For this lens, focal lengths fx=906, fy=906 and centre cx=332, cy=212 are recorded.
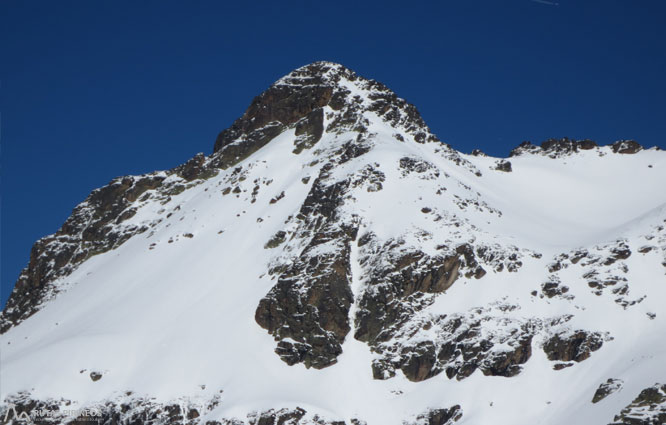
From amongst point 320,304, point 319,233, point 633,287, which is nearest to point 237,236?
point 319,233

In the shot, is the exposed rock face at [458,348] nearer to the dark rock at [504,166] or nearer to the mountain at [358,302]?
the mountain at [358,302]

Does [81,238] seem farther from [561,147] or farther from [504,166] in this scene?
[561,147]

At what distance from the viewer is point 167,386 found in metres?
93.0

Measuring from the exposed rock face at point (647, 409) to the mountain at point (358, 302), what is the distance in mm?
201

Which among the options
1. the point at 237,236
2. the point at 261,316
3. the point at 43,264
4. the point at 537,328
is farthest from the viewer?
the point at 43,264

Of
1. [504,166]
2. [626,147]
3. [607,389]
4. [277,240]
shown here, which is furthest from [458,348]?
[626,147]

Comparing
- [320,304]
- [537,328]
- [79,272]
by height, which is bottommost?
[537,328]

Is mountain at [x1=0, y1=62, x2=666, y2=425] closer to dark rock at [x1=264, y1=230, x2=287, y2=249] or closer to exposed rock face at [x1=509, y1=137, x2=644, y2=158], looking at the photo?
dark rock at [x1=264, y1=230, x2=287, y2=249]

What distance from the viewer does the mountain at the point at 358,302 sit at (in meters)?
87.9

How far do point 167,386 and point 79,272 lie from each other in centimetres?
4462

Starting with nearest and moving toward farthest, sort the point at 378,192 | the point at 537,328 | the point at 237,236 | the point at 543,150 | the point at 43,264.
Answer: the point at 537,328 → the point at 378,192 → the point at 237,236 → the point at 43,264 → the point at 543,150

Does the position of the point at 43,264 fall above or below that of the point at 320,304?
above

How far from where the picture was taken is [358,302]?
98.9 metres

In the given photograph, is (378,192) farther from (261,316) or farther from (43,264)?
(43,264)
